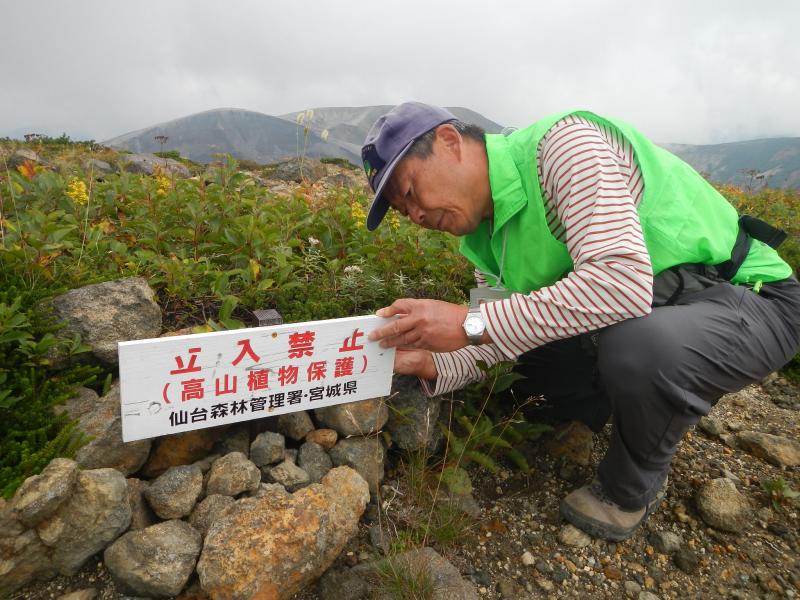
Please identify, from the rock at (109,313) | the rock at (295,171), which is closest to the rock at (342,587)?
the rock at (109,313)

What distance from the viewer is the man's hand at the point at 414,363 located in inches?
102

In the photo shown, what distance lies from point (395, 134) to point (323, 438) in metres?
1.42

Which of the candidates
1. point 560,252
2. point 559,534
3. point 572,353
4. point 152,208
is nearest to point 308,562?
point 559,534

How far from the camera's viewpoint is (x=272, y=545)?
181 cm

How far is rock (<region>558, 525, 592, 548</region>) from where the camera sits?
2.43 metres

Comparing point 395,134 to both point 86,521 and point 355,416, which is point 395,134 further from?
point 86,521

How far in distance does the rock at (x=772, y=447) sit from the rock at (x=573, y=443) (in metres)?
A: 1.10

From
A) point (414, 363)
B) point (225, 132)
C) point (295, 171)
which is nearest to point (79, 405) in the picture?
point (414, 363)

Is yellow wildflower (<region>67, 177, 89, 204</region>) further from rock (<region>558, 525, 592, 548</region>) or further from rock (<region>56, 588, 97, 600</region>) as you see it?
rock (<region>558, 525, 592, 548</region>)

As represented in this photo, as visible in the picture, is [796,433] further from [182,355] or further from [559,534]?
[182,355]

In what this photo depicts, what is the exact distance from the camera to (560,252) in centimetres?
230

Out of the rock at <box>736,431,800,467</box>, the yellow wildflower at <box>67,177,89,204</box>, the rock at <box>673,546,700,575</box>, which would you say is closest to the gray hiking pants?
the rock at <box>673,546,700,575</box>

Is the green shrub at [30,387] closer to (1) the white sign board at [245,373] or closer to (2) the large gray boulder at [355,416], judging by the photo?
(1) the white sign board at [245,373]

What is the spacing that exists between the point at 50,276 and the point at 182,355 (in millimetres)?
1120
